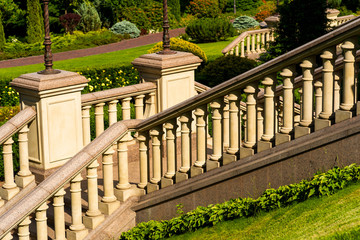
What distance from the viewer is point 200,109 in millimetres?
6965

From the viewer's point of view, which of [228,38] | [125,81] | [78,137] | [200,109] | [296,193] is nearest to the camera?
[296,193]

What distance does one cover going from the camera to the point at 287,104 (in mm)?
6445

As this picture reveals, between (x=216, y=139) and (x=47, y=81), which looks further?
(x=47, y=81)

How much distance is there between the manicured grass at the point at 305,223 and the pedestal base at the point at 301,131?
642 millimetres

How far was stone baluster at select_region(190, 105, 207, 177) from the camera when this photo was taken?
6.99 metres

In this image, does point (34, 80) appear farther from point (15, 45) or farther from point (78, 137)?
point (15, 45)

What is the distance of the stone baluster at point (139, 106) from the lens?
29.6 ft

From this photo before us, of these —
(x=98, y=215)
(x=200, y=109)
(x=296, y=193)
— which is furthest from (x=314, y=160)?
(x=98, y=215)

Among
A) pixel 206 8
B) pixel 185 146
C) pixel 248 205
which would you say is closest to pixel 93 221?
pixel 185 146

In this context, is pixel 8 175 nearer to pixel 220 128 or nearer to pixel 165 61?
pixel 165 61

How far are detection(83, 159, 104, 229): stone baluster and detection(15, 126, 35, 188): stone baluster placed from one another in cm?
117

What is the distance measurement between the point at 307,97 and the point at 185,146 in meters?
1.53

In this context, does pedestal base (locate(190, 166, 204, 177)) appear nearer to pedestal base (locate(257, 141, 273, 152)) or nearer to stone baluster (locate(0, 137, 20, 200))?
pedestal base (locate(257, 141, 273, 152))

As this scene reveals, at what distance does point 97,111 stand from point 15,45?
26.9 meters
